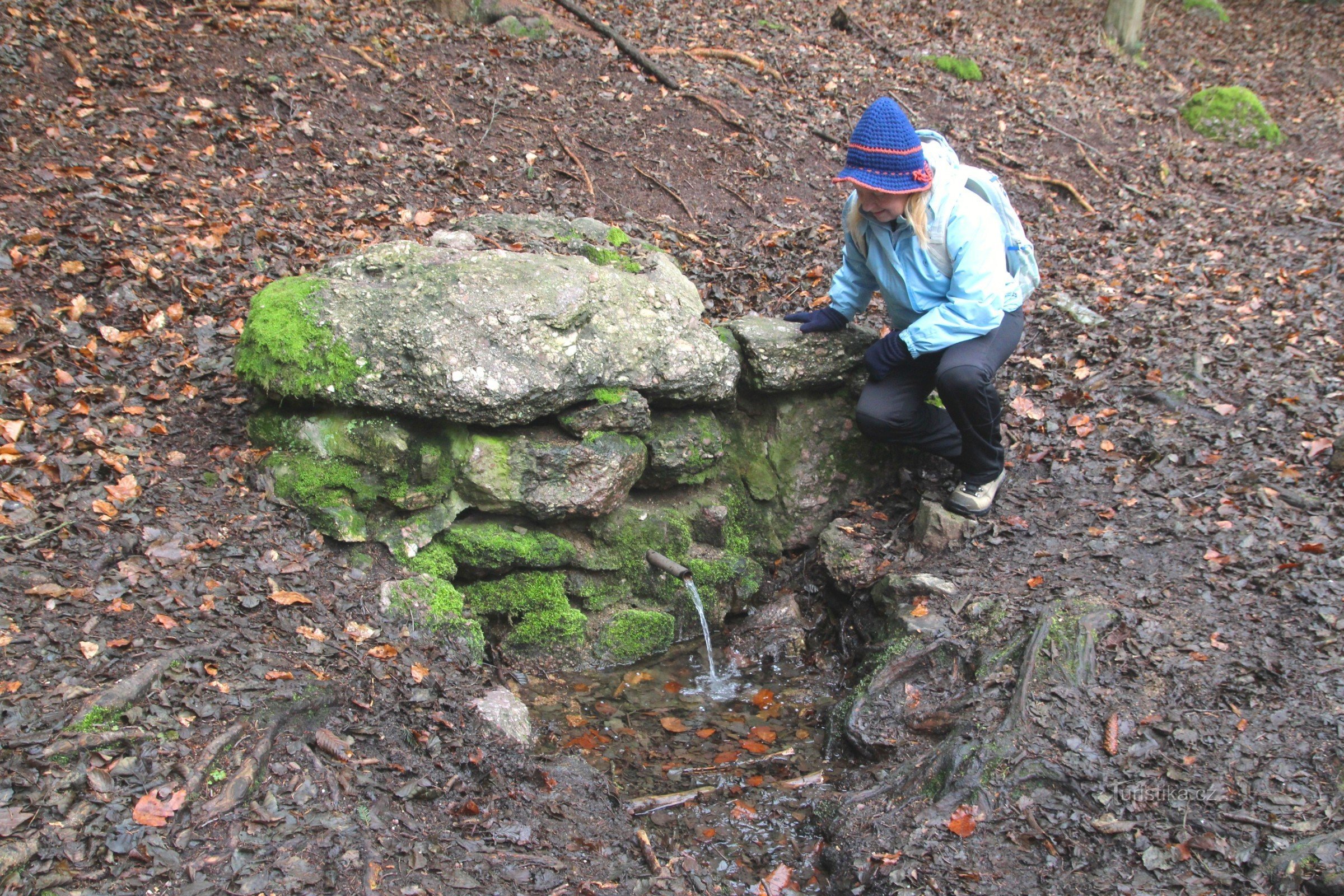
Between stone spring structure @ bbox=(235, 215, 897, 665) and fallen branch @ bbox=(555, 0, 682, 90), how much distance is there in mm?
4627

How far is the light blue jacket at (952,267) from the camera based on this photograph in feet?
14.8

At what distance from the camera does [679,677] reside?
16.8ft

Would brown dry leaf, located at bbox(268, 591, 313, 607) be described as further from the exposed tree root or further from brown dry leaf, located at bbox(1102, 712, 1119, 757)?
brown dry leaf, located at bbox(1102, 712, 1119, 757)

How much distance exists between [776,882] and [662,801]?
0.65 metres

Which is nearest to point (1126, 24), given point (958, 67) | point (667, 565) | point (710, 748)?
point (958, 67)

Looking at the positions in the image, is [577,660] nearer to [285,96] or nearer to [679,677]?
[679,677]

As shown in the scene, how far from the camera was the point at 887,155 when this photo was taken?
14.1 ft

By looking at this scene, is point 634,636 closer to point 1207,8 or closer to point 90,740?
point 90,740

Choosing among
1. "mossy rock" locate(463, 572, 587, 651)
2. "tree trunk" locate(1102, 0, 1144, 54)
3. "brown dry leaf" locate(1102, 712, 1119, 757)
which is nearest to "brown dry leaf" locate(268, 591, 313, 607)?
"mossy rock" locate(463, 572, 587, 651)

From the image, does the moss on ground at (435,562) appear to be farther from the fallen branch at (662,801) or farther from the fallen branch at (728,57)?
the fallen branch at (728,57)

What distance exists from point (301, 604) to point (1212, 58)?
56.8ft

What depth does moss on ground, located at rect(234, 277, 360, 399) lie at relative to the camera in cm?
456

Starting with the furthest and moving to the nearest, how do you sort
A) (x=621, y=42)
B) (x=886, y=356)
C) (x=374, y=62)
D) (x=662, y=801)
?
1. (x=621, y=42)
2. (x=374, y=62)
3. (x=886, y=356)
4. (x=662, y=801)

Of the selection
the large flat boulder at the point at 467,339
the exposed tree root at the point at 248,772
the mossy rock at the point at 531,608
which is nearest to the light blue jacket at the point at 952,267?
the large flat boulder at the point at 467,339
